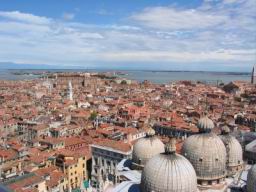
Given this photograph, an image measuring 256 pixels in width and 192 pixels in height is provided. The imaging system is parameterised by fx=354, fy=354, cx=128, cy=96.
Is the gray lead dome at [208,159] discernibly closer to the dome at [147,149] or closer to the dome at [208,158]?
the dome at [208,158]

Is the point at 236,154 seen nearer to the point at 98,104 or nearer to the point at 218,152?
the point at 218,152

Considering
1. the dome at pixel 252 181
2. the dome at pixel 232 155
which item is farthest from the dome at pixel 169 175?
the dome at pixel 232 155

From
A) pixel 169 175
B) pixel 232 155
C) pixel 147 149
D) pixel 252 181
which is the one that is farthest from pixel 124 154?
pixel 252 181

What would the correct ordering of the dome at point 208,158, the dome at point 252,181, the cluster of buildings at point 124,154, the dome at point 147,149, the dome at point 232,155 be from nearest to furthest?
1. the dome at point 252,181
2. the cluster of buildings at point 124,154
3. the dome at point 208,158
4. the dome at point 232,155
5. the dome at point 147,149

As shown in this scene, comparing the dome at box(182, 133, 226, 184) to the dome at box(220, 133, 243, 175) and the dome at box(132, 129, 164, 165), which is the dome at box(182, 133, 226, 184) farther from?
the dome at box(132, 129, 164, 165)

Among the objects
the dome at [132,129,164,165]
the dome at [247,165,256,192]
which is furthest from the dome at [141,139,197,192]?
the dome at [132,129,164,165]

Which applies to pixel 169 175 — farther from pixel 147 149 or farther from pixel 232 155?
pixel 232 155
